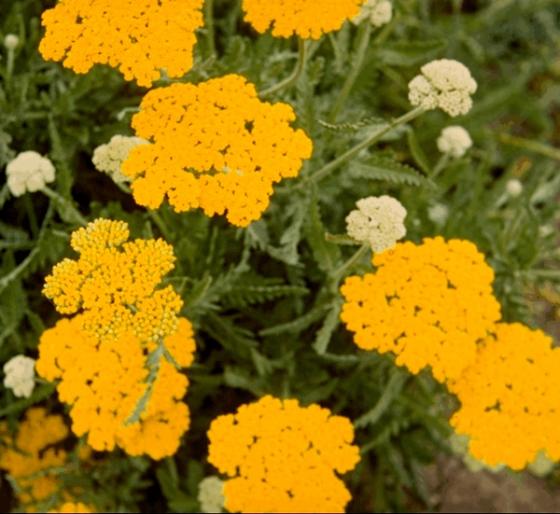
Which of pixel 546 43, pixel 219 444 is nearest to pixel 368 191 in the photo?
pixel 219 444

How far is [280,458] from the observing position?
3.02 m

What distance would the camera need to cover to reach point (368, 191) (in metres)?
4.18

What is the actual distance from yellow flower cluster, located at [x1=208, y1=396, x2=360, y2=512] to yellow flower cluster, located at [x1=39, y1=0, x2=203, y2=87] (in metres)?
1.16

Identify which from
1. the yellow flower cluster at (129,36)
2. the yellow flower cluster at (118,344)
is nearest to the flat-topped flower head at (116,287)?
the yellow flower cluster at (118,344)

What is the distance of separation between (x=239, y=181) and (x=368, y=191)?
156 cm

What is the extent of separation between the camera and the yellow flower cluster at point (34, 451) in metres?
3.92

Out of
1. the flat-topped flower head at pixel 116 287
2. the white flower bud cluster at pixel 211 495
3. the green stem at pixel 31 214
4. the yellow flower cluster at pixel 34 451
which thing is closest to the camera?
the flat-topped flower head at pixel 116 287

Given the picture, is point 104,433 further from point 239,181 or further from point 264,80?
point 264,80

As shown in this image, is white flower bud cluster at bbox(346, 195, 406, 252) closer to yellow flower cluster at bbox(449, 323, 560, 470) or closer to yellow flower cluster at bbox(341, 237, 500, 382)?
yellow flower cluster at bbox(341, 237, 500, 382)

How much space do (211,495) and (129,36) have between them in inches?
67.6

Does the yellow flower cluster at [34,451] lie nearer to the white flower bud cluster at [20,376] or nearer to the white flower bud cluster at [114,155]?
the white flower bud cluster at [20,376]

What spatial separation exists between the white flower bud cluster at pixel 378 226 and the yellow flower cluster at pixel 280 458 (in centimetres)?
65

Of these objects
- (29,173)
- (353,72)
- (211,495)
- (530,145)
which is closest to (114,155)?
(29,173)

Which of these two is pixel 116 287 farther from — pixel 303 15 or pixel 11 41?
pixel 11 41
